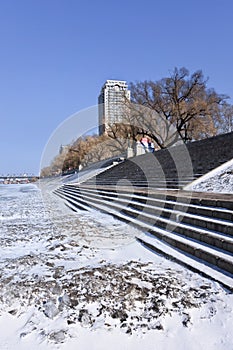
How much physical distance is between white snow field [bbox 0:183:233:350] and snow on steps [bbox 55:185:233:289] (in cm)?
29

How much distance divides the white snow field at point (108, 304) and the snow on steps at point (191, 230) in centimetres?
29

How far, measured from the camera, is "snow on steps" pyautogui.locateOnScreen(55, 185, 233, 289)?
4125mm

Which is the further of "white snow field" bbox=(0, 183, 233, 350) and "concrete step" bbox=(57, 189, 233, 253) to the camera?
"concrete step" bbox=(57, 189, 233, 253)

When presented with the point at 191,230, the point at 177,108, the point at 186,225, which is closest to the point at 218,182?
the point at 186,225

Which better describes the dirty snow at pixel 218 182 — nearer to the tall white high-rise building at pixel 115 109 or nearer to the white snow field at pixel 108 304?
the white snow field at pixel 108 304

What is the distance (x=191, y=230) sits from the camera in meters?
5.34

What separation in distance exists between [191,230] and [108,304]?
2519 mm

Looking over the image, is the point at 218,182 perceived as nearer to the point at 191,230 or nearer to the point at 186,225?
the point at 186,225

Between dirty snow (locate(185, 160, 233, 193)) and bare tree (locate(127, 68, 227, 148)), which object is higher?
bare tree (locate(127, 68, 227, 148))

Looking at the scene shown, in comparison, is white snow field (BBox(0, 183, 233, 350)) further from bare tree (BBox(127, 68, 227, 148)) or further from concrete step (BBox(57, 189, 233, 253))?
bare tree (BBox(127, 68, 227, 148))

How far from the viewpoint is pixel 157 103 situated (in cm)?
3244

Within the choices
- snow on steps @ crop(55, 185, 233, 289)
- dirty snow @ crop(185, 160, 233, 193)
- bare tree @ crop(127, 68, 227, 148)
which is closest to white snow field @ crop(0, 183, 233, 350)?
snow on steps @ crop(55, 185, 233, 289)

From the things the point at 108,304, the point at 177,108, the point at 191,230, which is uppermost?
the point at 177,108

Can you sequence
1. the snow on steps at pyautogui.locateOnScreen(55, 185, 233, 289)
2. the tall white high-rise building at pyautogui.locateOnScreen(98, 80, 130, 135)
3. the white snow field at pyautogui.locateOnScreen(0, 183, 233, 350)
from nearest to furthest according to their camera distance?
the white snow field at pyautogui.locateOnScreen(0, 183, 233, 350), the snow on steps at pyautogui.locateOnScreen(55, 185, 233, 289), the tall white high-rise building at pyautogui.locateOnScreen(98, 80, 130, 135)
